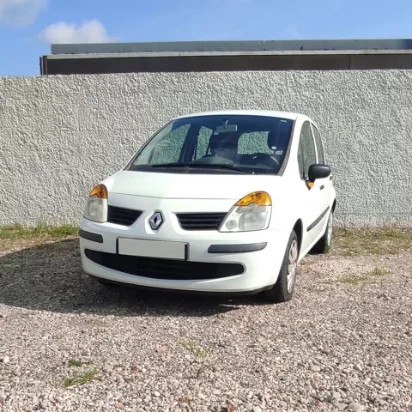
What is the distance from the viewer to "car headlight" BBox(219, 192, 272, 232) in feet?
12.5

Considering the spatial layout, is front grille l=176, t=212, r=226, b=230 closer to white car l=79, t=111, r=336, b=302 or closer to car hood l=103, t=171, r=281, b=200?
white car l=79, t=111, r=336, b=302

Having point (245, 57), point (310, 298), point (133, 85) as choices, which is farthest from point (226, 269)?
point (245, 57)

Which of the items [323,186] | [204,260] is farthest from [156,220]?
[323,186]

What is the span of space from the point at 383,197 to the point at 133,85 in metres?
3.91

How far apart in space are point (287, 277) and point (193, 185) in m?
1.03

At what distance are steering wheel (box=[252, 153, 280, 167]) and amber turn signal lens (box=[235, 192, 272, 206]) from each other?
2.02 feet

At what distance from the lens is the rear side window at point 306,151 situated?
190 inches

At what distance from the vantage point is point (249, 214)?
387 centimetres

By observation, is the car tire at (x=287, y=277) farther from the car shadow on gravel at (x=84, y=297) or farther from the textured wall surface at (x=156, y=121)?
the textured wall surface at (x=156, y=121)

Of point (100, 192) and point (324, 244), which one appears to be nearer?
point (100, 192)

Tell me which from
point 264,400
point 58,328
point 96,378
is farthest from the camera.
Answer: point 58,328

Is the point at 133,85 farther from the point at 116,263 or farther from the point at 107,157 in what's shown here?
the point at 116,263

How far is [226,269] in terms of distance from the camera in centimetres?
384

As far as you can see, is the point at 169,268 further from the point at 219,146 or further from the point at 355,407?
the point at 355,407
